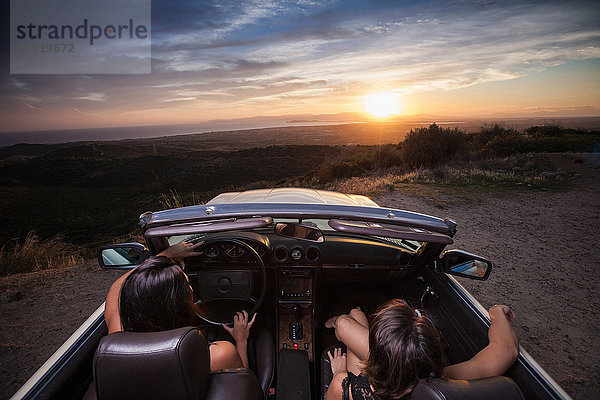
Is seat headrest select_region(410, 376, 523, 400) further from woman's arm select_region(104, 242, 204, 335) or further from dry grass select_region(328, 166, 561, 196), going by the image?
dry grass select_region(328, 166, 561, 196)

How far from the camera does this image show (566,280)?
5.72m

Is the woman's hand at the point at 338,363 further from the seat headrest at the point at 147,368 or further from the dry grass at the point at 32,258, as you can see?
the dry grass at the point at 32,258

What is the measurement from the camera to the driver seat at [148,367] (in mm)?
1156

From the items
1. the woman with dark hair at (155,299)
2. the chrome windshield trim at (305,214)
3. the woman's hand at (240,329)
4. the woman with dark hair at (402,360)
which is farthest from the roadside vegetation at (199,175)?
the woman with dark hair at (402,360)

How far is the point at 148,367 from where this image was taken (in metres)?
1.15

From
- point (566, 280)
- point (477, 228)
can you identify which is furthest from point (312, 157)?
point (566, 280)

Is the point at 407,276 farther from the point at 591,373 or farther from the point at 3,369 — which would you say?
the point at 3,369

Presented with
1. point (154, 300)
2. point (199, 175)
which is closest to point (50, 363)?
point (154, 300)

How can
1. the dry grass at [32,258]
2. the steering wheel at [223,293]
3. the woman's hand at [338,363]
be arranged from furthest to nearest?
the dry grass at [32,258] → the steering wheel at [223,293] → the woman's hand at [338,363]

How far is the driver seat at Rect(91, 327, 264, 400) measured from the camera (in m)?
1.16

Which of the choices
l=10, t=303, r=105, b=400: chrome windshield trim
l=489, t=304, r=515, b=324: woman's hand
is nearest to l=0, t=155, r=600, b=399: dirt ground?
l=489, t=304, r=515, b=324: woman's hand

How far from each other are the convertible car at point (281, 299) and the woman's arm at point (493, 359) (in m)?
0.06

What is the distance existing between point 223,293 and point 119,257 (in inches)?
34.6

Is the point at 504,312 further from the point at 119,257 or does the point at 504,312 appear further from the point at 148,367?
the point at 119,257
